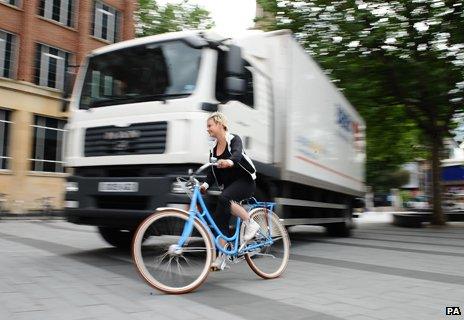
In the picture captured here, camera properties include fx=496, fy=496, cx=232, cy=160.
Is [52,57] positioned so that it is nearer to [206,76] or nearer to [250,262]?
[206,76]

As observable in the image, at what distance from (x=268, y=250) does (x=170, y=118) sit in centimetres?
188

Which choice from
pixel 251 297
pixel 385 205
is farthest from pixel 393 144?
pixel 385 205

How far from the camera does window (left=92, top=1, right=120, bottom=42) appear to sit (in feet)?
83.3

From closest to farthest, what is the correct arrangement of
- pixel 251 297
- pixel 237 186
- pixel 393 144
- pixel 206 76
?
pixel 251 297
pixel 237 186
pixel 206 76
pixel 393 144

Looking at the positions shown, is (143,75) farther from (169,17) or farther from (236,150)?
(169,17)

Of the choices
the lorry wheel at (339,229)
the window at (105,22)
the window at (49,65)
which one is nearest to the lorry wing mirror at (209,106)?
the lorry wheel at (339,229)

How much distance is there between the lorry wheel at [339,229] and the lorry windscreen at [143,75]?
6.86 metres

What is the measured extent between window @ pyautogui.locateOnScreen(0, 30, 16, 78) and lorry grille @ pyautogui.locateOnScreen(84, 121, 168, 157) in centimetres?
1704

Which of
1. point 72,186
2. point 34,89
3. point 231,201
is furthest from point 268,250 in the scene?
point 34,89

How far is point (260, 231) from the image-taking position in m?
5.29

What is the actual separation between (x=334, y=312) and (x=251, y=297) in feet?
2.58

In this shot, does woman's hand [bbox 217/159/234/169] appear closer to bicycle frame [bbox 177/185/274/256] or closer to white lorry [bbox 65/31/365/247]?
bicycle frame [bbox 177/185/274/256]

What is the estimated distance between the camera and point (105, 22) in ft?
85.3

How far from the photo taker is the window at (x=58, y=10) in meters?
22.9
